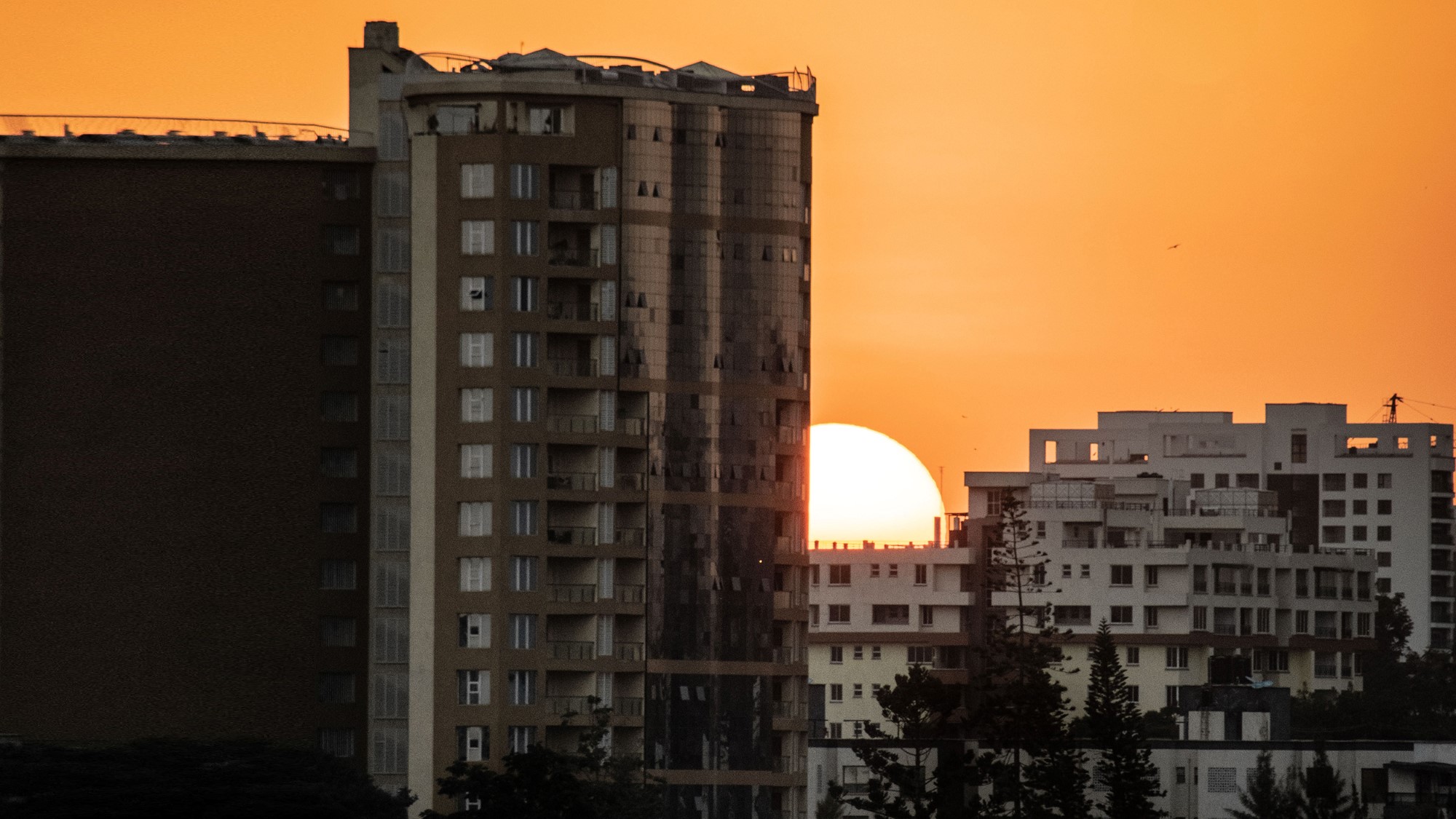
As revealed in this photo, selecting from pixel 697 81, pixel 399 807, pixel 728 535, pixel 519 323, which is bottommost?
pixel 399 807

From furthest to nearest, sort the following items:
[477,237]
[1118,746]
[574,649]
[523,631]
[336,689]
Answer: [1118,746] → [477,237] → [574,649] → [523,631] → [336,689]

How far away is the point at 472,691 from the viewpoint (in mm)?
119375

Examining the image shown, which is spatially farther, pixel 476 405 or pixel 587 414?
pixel 587 414

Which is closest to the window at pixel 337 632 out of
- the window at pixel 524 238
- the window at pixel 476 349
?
the window at pixel 476 349

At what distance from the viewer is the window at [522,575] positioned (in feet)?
395

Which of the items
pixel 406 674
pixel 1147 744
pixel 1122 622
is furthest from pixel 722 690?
pixel 1122 622

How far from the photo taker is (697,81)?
12512 centimetres

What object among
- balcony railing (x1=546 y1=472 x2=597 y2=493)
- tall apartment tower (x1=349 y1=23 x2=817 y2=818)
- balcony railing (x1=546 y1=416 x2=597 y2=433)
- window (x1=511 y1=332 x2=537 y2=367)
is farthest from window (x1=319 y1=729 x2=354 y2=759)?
window (x1=511 y1=332 x2=537 y2=367)

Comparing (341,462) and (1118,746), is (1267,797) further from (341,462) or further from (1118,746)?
(341,462)

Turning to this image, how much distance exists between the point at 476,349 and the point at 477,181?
636 centimetres

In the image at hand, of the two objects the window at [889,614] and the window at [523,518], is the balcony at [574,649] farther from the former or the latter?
the window at [889,614]

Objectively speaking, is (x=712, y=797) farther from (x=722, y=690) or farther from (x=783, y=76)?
(x=783, y=76)

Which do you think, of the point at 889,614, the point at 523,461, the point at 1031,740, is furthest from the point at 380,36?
the point at 889,614

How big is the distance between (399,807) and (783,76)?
3497cm
